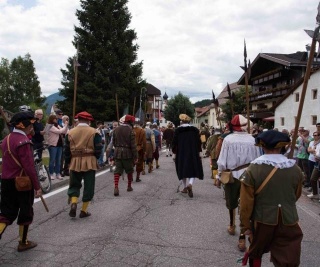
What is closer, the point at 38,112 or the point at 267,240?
the point at 267,240

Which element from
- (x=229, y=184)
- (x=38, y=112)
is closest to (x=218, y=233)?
(x=229, y=184)

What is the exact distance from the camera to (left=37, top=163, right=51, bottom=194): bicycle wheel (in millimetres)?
8766

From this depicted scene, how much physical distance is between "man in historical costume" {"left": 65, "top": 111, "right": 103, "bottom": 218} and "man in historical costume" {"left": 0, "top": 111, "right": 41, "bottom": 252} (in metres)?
1.82

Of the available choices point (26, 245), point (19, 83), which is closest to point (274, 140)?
point (26, 245)

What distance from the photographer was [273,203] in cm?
339

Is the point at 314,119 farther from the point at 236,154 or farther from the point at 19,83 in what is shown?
the point at 19,83

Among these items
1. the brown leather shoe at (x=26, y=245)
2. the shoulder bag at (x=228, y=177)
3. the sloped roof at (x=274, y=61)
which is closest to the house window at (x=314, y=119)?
the sloped roof at (x=274, y=61)

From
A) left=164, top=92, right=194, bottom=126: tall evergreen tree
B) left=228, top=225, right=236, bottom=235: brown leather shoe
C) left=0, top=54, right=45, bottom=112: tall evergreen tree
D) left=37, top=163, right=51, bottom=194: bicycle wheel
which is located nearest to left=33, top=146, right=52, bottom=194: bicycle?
left=37, top=163, right=51, bottom=194: bicycle wheel

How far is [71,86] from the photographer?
36.6 metres

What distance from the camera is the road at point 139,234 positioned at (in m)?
4.54

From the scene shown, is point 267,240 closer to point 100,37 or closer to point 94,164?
point 94,164

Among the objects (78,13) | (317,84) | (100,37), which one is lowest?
(317,84)

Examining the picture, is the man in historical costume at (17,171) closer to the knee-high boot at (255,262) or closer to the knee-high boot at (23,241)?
the knee-high boot at (23,241)

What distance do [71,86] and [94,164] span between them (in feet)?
102
